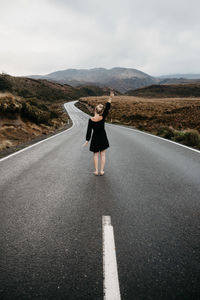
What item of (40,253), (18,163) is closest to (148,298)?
(40,253)

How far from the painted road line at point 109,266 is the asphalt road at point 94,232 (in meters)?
0.06

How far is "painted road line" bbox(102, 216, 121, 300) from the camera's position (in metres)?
1.93

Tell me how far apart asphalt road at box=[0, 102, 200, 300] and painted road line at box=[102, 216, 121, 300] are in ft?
0.18

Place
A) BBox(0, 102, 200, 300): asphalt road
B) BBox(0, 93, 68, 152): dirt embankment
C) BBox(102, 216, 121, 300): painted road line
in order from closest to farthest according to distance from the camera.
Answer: BBox(102, 216, 121, 300): painted road line < BBox(0, 102, 200, 300): asphalt road < BBox(0, 93, 68, 152): dirt embankment

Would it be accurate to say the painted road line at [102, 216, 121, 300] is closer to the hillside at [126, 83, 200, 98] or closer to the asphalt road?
the asphalt road

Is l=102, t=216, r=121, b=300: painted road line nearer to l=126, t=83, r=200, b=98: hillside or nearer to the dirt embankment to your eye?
the dirt embankment

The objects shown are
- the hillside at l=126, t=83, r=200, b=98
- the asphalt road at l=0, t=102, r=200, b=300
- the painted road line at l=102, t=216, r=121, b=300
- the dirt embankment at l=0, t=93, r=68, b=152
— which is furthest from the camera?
the hillside at l=126, t=83, r=200, b=98

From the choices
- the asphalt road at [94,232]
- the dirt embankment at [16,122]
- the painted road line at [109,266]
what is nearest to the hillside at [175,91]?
the dirt embankment at [16,122]

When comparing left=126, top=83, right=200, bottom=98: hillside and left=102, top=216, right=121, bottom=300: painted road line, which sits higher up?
left=126, top=83, right=200, bottom=98: hillside

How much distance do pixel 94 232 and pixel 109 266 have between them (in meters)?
0.70

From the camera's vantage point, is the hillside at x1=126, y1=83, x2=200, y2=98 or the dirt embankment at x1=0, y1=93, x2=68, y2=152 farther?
the hillside at x1=126, y1=83, x2=200, y2=98

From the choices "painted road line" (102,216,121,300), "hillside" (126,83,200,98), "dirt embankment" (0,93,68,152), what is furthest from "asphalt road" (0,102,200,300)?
A: "hillside" (126,83,200,98)

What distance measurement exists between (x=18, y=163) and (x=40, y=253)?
4829 mm

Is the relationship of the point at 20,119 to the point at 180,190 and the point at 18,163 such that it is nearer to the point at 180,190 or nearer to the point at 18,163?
the point at 18,163
